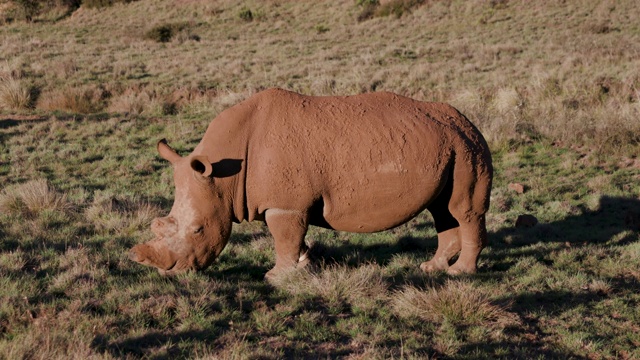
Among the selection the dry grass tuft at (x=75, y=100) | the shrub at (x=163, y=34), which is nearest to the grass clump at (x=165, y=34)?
the shrub at (x=163, y=34)

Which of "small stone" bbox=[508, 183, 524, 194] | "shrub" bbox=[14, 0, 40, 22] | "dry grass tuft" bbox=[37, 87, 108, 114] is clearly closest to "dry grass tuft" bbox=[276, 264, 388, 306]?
"small stone" bbox=[508, 183, 524, 194]

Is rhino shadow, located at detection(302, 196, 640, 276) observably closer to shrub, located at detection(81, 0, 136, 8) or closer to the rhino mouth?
the rhino mouth

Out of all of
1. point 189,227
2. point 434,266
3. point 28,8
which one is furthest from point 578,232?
point 28,8

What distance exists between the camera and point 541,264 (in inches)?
288

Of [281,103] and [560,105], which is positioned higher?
[281,103]

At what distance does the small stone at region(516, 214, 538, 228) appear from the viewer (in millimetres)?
9141

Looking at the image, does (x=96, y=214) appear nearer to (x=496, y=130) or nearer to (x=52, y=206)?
(x=52, y=206)

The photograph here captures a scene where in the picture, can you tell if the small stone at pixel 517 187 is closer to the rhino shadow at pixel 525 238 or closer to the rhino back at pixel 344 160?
the rhino shadow at pixel 525 238

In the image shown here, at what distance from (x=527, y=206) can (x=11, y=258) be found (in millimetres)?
8115

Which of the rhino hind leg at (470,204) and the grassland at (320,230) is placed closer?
the grassland at (320,230)

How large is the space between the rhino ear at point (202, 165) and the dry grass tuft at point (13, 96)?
14452mm

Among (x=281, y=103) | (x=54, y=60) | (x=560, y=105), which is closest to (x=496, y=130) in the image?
(x=560, y=105)

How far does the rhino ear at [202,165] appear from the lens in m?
5.61

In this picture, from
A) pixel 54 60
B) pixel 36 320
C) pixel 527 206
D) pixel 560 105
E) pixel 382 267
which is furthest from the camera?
pixel 54 60
